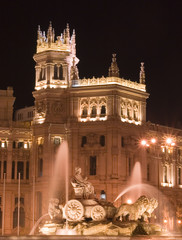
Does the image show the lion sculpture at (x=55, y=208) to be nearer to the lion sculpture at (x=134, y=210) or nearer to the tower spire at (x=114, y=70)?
the lion sculpture at (x=134, y=210)

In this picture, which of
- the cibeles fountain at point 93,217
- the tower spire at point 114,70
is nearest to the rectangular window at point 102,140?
the tower spire at point 114,70

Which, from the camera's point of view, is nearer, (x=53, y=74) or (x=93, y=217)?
(x=93, y=217)

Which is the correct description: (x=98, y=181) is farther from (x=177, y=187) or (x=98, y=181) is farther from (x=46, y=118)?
(x=177, y=187)

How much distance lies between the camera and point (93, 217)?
5681cm

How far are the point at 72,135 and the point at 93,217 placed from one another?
42.5m

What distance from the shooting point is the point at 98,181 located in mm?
96438

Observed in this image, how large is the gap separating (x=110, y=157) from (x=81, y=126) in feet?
21.7

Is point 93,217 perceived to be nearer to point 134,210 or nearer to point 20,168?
point 134,210

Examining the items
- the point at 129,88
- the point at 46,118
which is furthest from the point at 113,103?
the point at 46,118

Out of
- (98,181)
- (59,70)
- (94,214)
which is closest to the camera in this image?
(94,214)

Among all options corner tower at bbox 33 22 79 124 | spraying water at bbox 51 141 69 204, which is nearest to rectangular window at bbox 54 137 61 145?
spraying water at bbox 51 141 69 204

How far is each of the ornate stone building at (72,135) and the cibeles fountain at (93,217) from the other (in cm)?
3671

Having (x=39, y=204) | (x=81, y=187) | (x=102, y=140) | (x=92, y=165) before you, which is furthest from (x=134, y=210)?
(x=39, y=204)

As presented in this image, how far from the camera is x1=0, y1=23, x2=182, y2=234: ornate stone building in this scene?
3834 inches
